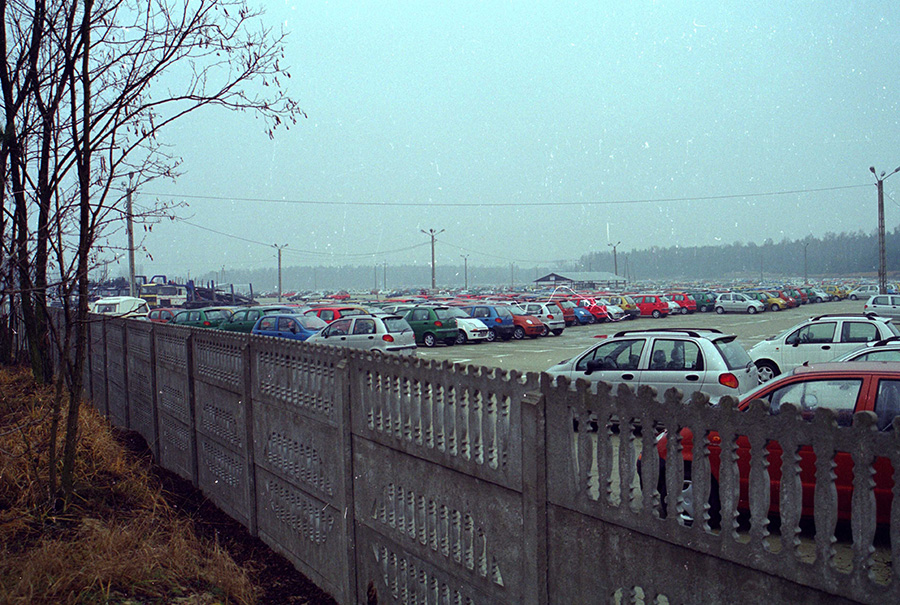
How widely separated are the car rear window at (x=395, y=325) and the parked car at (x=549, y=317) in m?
13.3

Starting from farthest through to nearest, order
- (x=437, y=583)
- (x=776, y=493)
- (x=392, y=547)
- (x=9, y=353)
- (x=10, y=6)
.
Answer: (x=9, y=353) < (x=10, y=6) < (x=776, y=493) < (x=392, y=547) < (x=437, y=583)

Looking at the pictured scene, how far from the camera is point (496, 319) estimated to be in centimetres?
3102

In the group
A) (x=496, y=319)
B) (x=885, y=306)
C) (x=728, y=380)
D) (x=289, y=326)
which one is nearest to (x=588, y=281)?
(x=885, y=306)

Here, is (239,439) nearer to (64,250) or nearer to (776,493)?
(64,250)

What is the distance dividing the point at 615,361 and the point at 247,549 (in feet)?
22.0

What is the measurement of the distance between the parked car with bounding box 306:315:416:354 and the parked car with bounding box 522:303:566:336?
13.5m

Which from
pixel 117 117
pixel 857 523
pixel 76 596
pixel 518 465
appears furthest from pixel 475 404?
pixel 117 117

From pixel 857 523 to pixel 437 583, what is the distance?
266 centimetres

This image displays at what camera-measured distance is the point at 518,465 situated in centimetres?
369

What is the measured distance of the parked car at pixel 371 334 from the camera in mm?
19891

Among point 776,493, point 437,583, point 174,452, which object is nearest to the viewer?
point 437,583

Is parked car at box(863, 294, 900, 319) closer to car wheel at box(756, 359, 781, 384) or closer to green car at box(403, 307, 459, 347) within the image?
car wheel at box(756, 359, 781, 384)

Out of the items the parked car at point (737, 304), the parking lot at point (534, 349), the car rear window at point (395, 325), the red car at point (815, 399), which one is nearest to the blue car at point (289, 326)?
the car rear window at point (395, 325)

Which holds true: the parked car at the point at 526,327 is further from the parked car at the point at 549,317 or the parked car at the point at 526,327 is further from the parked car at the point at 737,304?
the parked car at the point at 737,304
